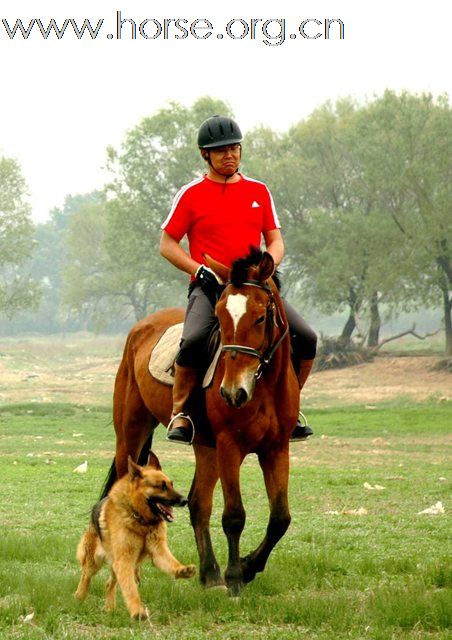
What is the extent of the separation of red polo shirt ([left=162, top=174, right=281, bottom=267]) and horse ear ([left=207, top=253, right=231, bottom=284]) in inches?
21.5

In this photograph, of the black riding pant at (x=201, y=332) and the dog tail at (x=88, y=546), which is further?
the black riding pant at (x=201, y=332)

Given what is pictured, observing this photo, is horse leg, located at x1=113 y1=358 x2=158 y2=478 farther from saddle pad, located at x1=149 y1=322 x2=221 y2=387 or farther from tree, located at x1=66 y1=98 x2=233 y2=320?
tree, located at x1=66 y1=98 x2=233 y2=320

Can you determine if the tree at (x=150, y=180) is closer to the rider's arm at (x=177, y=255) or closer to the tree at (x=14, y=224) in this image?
the tree at (x=14, y=224)

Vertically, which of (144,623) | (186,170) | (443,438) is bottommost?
(443,438)

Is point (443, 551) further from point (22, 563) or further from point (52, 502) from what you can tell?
point (52, 502)

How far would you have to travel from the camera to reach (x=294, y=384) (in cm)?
826

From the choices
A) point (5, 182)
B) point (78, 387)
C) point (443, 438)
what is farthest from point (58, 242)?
point (443, 438)

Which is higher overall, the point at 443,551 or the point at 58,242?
the point at 58,242

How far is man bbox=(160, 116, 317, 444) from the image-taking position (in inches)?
328

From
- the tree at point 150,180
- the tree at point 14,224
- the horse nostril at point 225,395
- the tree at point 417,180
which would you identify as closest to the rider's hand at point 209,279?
the horse nostril at point 225,395

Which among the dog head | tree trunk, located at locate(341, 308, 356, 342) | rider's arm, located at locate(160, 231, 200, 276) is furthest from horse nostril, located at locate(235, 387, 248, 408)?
tree trunk, located at locate(341, 308, 356, 342)

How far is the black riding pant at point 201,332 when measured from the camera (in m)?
8.28

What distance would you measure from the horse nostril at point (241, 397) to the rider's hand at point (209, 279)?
1102 millimetres

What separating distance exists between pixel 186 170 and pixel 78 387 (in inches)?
930
